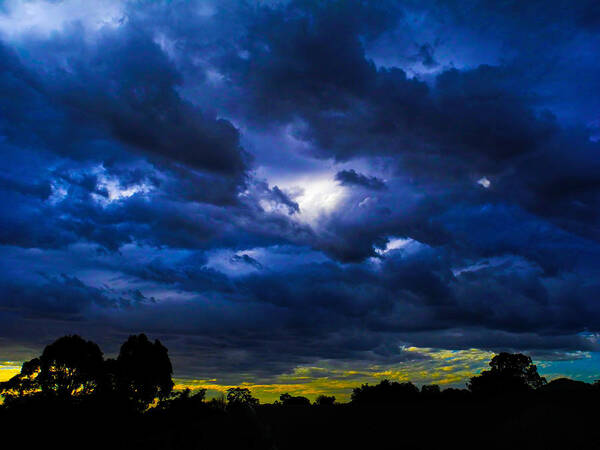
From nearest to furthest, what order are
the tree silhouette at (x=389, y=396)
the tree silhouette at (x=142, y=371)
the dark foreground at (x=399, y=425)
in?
the dark foreground at (x=399, y=425) < the tree silhouette at (x=389, y=396) < the tree silhouette at (x=142, y=371)

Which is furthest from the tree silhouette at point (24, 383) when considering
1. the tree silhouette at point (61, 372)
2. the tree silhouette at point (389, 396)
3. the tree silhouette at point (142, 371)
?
the tree silhouette at point (389, 396)

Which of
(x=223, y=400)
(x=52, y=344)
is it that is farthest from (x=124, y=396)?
(x=223, y=400)

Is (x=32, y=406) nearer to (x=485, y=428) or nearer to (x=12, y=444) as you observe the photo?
(x=12, y=444)

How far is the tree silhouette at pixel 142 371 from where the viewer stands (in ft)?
243

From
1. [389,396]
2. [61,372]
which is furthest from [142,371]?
[389,396]

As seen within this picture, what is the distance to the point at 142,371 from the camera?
75.6 metres

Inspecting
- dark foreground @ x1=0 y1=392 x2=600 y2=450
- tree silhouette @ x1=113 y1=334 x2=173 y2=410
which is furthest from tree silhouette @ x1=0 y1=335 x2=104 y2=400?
dark foreground @ x1=0 y1=392 x2=600 y2=450

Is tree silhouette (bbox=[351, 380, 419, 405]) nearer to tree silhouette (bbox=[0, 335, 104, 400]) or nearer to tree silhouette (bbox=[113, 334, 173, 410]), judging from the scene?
tree silhouette (bbox=[0, 335, 104, 400])

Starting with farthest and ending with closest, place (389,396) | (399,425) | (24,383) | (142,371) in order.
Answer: (142,371) → (24,383) → (389,396) → (399,425)

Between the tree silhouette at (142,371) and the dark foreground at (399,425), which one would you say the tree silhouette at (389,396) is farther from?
the tree silhouette at (142,371)

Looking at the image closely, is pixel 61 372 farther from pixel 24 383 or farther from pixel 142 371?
pixel 142 371

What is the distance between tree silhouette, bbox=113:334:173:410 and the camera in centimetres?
7401

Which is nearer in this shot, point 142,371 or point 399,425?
point 399,425

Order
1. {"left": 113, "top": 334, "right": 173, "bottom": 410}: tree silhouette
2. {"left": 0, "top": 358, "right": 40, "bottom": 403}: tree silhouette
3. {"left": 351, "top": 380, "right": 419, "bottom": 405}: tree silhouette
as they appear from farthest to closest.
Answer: {"left": 113, "top": 334, "right": 173, "bottom": 410}: tree silhouette, {"left": 0, "top": 358, "right": 40, "bottom": 403}: tree silhouette, {"left": 351, "top": 380, "right": 419, "bottom": 405}: tree silhouette
